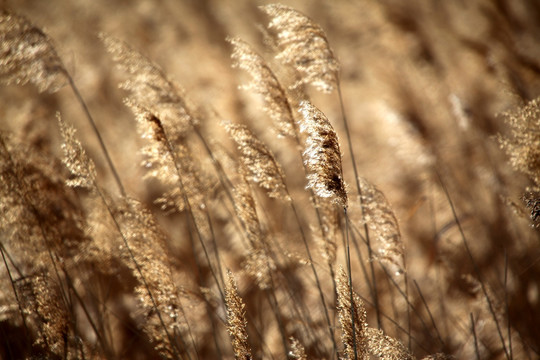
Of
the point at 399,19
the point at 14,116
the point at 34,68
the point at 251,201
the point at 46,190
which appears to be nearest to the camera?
the point at 251,201

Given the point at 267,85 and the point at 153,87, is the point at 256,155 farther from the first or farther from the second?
Result: the point at 153,87

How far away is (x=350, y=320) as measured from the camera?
4.68ft

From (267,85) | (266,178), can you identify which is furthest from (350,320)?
(267,85)

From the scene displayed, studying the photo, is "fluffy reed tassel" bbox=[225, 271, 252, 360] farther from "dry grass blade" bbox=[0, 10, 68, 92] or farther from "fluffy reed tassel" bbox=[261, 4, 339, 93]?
"dry grass blade" bbox=[0, 10, 68, 92]

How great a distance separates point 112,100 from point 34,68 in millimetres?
1063

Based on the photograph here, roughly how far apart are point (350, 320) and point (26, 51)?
2.06m

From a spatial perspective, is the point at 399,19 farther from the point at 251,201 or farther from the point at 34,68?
the point at 34,68

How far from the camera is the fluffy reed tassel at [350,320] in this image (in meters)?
1.41

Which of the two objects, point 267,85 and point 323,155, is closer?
point 323,155

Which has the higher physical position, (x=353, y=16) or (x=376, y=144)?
(x=353, y=16)

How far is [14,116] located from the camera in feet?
9.82

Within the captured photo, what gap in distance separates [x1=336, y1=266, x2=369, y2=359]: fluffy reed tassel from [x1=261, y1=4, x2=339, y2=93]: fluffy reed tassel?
0.98 m

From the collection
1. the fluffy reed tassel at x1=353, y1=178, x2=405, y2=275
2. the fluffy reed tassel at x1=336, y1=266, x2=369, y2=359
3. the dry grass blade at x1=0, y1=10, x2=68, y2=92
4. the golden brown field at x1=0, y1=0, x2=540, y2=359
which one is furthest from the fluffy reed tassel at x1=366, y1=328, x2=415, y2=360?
the dry grass blade at x1=0, y1=10, x2=68, y2=92

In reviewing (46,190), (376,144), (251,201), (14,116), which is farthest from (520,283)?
(14,116)
